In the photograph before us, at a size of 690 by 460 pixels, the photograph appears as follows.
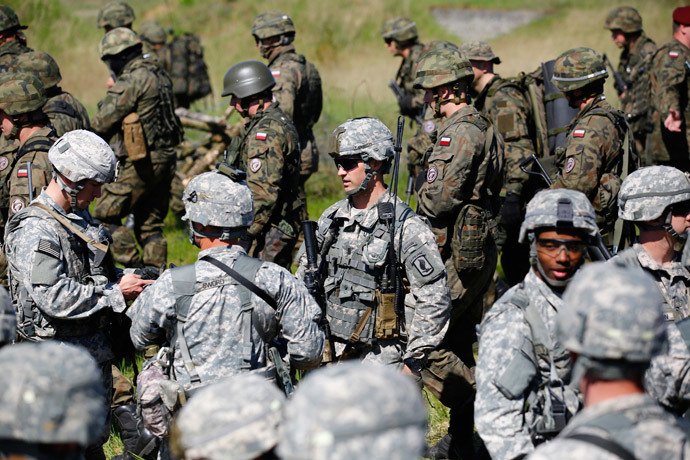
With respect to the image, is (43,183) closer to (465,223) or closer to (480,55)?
(465,223)

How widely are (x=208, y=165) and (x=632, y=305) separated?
33.9 ft

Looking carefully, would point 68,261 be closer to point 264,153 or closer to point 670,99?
point 264,153

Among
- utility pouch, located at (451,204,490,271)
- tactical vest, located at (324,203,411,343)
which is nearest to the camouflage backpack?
utility pouch, located at (451,204,490,271)

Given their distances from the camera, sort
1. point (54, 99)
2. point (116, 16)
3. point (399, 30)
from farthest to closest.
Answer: point (399, 30)
point (116, 16)
point (54, 99)

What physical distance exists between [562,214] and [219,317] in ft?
5.97

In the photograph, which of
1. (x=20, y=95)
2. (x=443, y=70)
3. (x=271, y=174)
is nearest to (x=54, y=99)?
(x=20, y=95)

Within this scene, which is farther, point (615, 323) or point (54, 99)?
point (54, 99)

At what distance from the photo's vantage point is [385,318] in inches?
206

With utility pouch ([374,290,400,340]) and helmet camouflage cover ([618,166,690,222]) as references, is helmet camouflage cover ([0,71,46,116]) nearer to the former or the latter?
utility pouch ([374,290,400,340])

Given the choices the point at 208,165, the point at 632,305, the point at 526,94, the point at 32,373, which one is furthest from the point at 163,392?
the point at 208,165

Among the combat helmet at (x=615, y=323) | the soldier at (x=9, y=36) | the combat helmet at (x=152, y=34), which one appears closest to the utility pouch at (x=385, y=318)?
the combat helmet at (x=615, y=323)

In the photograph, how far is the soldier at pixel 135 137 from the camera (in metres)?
9.06

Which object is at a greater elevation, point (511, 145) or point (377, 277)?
point (377, 277)

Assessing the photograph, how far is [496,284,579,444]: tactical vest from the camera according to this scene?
367 centimetres
